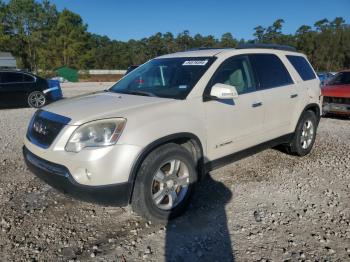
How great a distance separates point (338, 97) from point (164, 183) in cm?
791

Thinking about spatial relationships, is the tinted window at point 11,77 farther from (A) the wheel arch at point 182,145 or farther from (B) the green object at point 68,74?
(B) the green object at point 68,74

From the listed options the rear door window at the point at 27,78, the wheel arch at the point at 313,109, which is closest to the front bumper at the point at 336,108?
the wheel arch at the point at 313,109

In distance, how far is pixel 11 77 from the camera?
1241cm

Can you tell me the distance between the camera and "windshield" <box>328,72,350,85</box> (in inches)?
405

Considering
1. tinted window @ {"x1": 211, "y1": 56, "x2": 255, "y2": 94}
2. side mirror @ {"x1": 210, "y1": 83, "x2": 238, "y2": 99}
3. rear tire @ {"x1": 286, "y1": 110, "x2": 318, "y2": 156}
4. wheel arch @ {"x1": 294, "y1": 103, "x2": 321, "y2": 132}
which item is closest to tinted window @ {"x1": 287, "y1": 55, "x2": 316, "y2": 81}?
wheel arch @ {"x1": 294, "y1": 103, "x2": 321, "y2": 132}

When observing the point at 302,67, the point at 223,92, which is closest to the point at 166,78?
the point at 223,92

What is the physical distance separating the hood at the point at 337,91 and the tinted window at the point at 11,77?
1053 cm

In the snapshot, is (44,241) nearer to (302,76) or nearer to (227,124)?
(227,124)

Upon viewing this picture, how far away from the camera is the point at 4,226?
363 cm

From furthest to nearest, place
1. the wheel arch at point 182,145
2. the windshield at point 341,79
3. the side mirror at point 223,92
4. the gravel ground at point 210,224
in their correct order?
the windshield at point 341,79, the side mirror at point 223,92, the wheel arch at point 182,145, the gravel ground at point 210,224

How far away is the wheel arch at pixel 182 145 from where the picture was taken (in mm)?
3314

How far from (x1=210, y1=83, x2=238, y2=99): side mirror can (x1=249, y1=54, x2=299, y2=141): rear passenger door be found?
3.20 feet

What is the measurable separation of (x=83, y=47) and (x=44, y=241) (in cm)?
6874

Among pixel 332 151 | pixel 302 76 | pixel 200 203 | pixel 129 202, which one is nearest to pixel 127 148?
pixel 129 202
